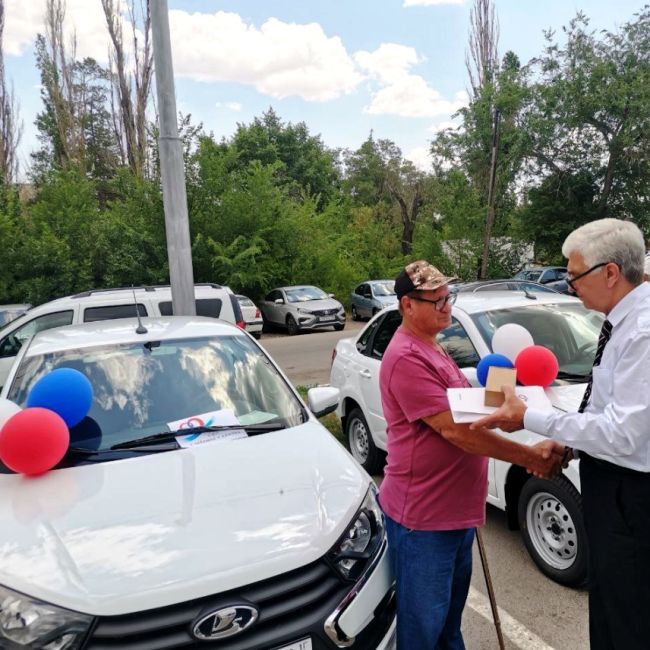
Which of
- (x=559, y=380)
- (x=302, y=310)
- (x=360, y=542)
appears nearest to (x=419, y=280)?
(x=360, y=542)

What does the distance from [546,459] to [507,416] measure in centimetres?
33

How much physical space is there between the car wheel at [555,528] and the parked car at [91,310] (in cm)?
510

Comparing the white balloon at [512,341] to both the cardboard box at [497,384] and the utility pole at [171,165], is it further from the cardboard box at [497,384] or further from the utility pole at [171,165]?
the utility pole at [171,165]

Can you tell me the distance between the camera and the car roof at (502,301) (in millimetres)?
4215

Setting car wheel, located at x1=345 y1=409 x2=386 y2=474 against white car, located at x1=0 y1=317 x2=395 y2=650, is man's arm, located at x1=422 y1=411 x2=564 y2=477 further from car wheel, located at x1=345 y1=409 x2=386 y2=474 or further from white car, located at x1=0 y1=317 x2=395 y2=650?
car wheel, located at x1=345 y1=409 x2=386 y2=474

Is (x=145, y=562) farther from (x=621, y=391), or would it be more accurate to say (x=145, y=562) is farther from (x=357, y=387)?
(x=357, y=387)

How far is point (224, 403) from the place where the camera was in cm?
307

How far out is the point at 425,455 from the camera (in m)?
2.03

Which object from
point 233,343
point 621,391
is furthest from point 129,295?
point 621,391

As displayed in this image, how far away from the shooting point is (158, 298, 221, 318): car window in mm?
7840

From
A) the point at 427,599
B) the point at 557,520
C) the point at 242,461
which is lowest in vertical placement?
the point at 557,520

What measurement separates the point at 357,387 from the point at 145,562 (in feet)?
11.0

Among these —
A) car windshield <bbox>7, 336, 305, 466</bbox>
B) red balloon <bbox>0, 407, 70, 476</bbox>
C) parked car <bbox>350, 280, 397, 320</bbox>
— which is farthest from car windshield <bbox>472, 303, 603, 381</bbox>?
parked car <bbox>350, 280, 397, 320</bbox>

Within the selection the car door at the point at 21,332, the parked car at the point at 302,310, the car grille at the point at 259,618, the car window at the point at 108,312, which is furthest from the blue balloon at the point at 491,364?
the parked car at the point at 302,310
